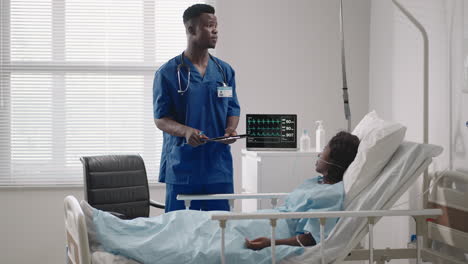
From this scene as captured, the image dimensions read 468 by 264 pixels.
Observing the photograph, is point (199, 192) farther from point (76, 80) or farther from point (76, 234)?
point (76, 80)

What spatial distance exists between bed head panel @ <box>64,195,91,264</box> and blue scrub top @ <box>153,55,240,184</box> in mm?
689

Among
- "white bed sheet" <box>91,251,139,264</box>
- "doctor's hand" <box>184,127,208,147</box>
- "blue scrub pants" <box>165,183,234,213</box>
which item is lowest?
"white bed sheet" <box>91,251,139,264</box>

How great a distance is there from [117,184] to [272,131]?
100 cm

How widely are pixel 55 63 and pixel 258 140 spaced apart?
1.81 meters

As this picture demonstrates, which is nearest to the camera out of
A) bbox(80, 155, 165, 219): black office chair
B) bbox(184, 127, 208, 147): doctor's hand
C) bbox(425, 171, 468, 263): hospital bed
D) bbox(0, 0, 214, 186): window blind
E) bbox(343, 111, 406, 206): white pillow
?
bbox(343, 111, 406, 206): white pillow

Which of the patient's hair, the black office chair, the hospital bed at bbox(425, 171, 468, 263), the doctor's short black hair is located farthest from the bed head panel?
the hospital bed at bbox(425, 171, 468, 263)

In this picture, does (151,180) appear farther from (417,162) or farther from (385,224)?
(417,162)

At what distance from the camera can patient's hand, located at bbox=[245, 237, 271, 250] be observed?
6.91ft

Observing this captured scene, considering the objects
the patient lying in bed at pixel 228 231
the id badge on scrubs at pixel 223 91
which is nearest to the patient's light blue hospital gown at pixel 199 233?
the patient lying in bed at pixel 228 231

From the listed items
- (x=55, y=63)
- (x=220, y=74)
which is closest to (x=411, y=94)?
(x=220, y=74)

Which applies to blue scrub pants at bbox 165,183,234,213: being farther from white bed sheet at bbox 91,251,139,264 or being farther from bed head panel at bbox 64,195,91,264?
white bed sheet at bbox 91,251,139,264

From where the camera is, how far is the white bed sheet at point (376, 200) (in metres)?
2.11

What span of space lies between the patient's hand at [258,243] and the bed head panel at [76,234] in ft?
1.93

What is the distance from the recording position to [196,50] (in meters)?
2.98
